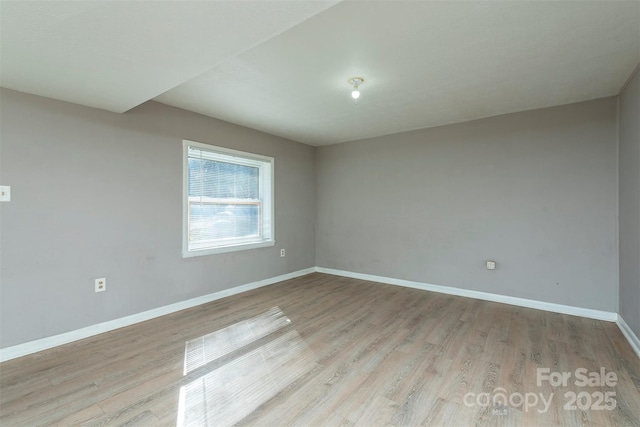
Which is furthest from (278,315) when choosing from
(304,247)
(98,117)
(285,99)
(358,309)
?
(98,117)

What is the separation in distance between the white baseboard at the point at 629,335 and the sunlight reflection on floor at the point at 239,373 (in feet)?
8.76

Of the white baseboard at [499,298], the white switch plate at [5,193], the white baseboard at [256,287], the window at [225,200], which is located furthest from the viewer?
the window at [225,200]

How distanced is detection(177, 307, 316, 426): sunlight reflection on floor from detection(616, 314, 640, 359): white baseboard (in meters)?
2.67

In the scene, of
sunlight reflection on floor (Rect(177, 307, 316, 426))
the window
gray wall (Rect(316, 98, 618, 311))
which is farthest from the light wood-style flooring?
the window

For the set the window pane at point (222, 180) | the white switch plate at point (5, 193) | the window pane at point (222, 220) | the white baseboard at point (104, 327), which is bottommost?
the white baseboard at point (104, 327)

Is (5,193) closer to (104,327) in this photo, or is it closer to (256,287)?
(104,327)

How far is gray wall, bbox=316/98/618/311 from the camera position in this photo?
10.2ft

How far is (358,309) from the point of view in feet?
11.1

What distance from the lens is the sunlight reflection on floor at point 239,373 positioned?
65.6 inches

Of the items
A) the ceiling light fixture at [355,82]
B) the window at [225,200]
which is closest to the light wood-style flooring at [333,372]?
the window at [225,200]

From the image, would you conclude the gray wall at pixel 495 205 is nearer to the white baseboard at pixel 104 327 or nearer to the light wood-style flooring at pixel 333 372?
the light wood-style flooring at pixel 333 372

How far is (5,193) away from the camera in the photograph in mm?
2268

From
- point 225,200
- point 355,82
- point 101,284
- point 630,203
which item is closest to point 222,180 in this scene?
point 225,200

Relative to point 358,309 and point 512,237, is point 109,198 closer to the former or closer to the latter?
point 358,309
